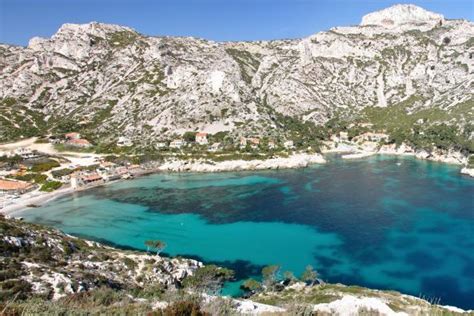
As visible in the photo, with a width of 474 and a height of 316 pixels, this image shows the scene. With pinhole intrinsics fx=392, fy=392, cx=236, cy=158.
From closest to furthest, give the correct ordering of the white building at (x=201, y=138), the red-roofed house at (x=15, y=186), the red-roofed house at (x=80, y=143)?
1. the red-roofed house at (x=15, y=186)
2. the red-roofed house at (x=80, y=143)
3. the white building at (x=201, y=138)

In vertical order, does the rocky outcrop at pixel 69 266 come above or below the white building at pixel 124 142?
below

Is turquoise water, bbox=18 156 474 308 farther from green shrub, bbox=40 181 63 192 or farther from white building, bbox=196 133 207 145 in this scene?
white building, bbox=196 133 207 145

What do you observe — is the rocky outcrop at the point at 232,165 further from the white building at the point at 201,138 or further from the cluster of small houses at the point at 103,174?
the white building at the point at 201,138

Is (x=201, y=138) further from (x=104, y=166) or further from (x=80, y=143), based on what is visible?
(x=80, y=143)

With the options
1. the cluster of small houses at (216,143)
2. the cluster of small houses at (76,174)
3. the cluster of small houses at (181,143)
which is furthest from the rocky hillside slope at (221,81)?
the cluster of small houses at (76,174)

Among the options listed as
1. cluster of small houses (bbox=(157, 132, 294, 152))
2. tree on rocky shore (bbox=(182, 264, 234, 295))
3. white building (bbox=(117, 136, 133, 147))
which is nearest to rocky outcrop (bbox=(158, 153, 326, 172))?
cluster of small houses (bbox=(157, 132, 294, 152))

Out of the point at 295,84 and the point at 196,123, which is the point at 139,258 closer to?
the point at 196,123

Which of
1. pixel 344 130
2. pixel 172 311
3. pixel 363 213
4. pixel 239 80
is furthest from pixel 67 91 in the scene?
pixel 172 311
